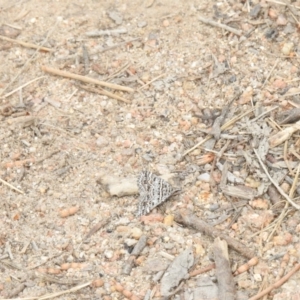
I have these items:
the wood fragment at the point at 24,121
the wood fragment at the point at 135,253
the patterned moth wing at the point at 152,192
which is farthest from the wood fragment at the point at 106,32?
the wood fragment at the point at 135,253

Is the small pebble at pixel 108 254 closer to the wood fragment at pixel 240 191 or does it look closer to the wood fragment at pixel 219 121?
the wood fragment at pixel 240 191

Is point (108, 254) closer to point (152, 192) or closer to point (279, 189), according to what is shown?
point (152, 192)

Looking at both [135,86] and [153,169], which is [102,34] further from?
[153,169]

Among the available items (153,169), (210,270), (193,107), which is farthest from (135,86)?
(210,270)

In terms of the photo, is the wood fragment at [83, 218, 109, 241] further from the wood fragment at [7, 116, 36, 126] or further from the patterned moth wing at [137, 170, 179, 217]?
the wood fragment at [7, 116, 36, 126]

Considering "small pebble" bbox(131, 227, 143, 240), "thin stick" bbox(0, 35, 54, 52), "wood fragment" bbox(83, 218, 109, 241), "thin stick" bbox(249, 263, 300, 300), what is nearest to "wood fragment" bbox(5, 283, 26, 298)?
"wood fragment" bbox(83, 218, 109, 241)

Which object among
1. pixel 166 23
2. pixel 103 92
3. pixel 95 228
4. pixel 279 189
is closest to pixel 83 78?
pixel 103 92

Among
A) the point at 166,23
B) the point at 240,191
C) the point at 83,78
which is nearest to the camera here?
the point at 240,191
